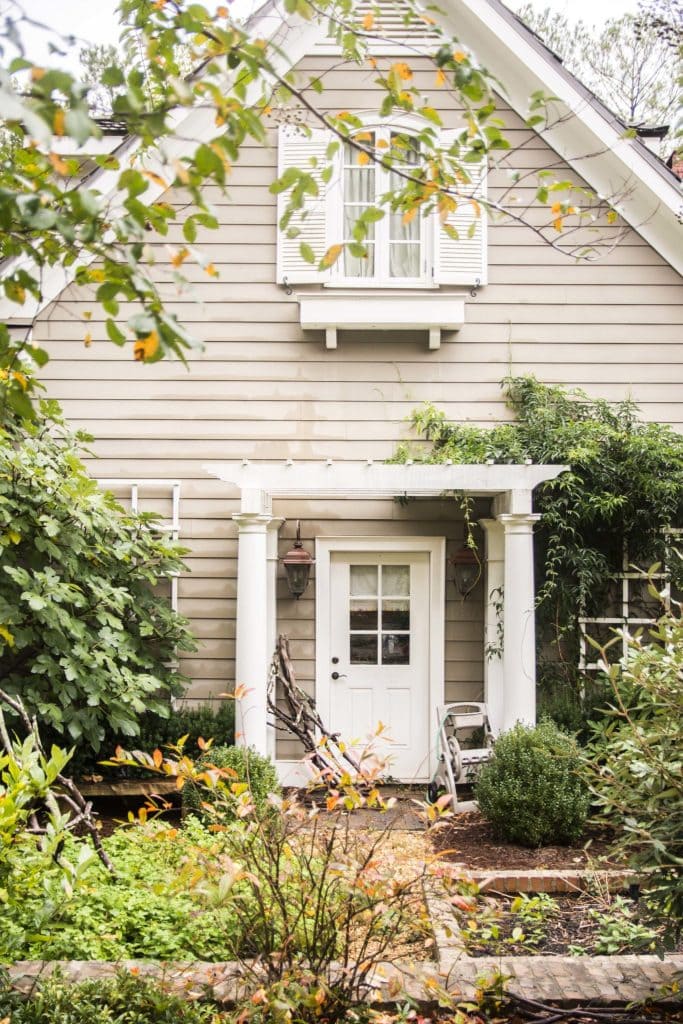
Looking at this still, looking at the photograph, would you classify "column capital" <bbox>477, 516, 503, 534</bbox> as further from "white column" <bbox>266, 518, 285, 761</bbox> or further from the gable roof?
the gable roof

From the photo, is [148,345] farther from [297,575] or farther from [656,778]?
[297,575]

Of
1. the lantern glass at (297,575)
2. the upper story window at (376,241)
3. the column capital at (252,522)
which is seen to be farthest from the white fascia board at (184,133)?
the lantern glass at (297,575)

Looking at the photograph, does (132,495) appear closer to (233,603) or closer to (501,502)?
(233,603)

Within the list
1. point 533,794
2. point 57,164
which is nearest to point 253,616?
point 533,794

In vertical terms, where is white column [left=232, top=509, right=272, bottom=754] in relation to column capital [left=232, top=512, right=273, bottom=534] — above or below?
below

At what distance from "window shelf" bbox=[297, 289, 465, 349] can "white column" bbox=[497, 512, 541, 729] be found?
1.78 metres

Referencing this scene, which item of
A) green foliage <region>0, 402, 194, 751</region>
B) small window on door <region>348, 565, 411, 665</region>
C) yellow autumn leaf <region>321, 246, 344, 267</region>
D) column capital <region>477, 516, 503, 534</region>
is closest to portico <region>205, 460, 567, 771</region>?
column capital <region>477, 516, 503, 534</region>

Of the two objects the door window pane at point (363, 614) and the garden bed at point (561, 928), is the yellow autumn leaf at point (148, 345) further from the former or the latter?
the door window pane at point (363, 614)

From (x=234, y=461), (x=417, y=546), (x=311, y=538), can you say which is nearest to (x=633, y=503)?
(x=417, y=546)

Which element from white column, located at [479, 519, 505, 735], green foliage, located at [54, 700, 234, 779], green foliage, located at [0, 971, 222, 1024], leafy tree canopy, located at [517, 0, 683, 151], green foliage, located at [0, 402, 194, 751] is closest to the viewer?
green foliage, located at [0, 971, 222, 1024]

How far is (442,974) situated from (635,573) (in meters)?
4.73

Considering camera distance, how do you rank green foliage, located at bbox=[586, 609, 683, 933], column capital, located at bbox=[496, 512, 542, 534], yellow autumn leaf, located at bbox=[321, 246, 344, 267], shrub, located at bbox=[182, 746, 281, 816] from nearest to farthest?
yellow autumn leaf, located at bbox=[321, 246, 344, 267]
green foliage, located at bbox=[586, 609, 683, 933]
shrub, located at bbox=[182, 746, 281, 816]
column capital, located at bbox=[496, 512, 542, 534]

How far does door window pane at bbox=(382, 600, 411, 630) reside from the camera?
818 centimetres

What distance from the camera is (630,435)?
7.51 m
